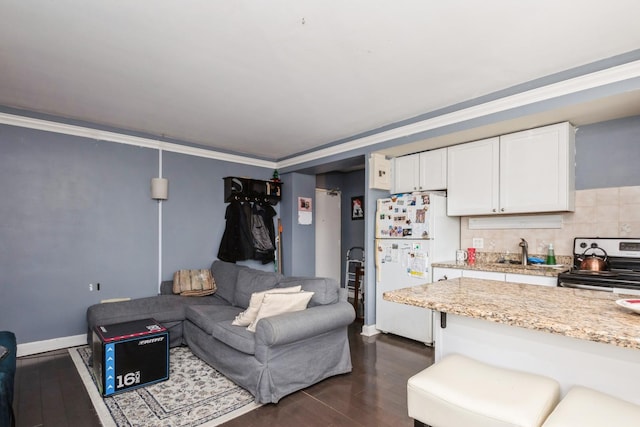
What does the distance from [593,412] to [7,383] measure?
2.65 meters

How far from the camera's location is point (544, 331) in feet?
3.59

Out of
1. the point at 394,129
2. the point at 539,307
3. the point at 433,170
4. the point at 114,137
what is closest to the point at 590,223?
the point at 433,170

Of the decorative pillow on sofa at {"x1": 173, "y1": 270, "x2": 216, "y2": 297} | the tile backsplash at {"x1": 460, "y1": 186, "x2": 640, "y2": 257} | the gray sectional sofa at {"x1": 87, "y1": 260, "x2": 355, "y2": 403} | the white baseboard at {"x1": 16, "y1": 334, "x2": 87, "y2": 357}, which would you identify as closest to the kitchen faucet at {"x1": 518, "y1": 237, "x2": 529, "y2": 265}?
the tile backsplash at {"x1": 460, "y1": 186, "x2": 640, "y2": 257}

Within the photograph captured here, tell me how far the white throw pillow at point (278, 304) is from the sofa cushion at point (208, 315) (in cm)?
53

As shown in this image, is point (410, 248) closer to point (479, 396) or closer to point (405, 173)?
point (405, 173)

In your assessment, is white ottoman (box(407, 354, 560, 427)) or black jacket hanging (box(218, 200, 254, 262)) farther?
black jacket hanging (box(218, 200, 254, 262))

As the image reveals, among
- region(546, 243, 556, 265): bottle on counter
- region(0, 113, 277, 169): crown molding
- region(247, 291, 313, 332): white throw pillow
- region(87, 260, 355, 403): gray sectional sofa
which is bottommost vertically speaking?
region(87, 260, 355, 403): gray sectional sofa

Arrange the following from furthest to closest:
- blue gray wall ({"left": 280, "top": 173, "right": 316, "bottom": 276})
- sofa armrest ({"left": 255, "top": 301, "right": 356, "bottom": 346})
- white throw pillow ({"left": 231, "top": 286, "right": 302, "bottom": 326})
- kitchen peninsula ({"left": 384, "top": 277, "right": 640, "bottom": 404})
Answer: blue gray wall ({"left": 280, "top": 173, "right": 316, "bottom": 276})
white throw pillow ({"left": 231, "top": 286, "right": 302, "bottom": 326})
sofa armrest ({"left": 255, "top": 301, "right": 356, "bottom": 346})
kitchen peninsula ({"left": 384, "top": 277, "right": 640, "bottom": 404})

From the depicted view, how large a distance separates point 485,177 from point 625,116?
1.17 metres

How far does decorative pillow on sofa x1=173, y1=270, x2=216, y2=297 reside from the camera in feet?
13.2

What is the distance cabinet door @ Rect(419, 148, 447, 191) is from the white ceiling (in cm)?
60

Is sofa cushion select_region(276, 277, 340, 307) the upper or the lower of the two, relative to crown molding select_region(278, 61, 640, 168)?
lower

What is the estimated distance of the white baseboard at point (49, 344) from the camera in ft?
10.8

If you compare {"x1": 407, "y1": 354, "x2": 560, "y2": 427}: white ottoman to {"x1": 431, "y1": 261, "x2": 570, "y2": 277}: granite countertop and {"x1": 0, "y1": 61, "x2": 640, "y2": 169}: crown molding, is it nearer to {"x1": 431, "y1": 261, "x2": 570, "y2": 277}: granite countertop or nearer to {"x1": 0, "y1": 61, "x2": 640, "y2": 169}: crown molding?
{"x1": 431, "y1": 261, "x2": 570, "y2": 277}: granite countertop
